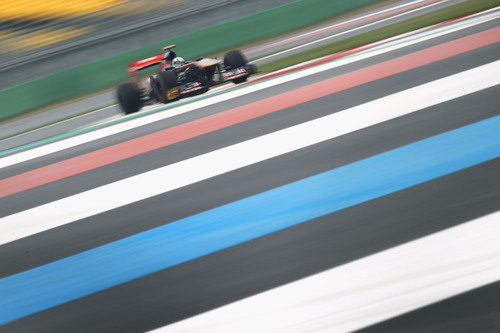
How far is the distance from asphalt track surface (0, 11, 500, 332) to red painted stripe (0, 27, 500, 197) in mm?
163

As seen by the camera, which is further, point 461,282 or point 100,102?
point 100,102

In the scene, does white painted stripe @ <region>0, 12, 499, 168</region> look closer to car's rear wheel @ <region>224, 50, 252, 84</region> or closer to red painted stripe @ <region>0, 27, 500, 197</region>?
red painted stripe @ <region>0, 27, 500, 197</region>

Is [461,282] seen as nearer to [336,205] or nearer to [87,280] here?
Result: [336,205]

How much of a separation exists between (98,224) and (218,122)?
2.28 metres

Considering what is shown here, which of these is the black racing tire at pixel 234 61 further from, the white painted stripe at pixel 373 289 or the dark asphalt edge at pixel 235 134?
the white painted stripe at pixel 373 289

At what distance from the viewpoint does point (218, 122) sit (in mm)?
5824

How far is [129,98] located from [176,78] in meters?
0.82

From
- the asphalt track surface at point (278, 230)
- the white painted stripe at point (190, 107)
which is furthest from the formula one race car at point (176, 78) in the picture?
the asphalt track surface at point (278, 230)

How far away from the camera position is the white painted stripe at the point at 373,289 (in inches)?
85.7

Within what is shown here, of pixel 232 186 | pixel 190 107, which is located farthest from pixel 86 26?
pixel 232 186

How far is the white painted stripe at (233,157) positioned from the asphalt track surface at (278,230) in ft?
0.29

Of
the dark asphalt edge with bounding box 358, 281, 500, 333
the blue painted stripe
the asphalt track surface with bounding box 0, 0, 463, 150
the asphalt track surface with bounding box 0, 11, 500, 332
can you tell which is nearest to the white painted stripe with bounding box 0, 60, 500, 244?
the asphalt track surface with bounding box 0, 11, 500, 332

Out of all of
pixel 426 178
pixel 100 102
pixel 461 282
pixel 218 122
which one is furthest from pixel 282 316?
pixel 100 102

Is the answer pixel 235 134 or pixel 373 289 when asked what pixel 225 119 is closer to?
pixel 235 134
